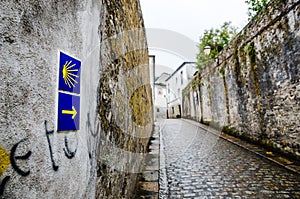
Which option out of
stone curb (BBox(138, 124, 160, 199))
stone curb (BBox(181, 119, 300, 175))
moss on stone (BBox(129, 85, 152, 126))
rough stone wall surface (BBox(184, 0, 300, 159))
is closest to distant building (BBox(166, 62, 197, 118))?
rough stone wall surface (BBox(184, 0, 300, 159))

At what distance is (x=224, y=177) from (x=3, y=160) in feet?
12.8

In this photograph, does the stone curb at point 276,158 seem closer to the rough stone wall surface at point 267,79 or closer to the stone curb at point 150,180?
the rough stone wall surface at point 267,79

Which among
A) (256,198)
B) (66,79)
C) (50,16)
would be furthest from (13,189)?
(256,198)

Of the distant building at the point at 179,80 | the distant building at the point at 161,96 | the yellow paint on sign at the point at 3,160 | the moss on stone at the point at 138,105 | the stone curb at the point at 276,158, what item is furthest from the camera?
the distant building at the point at 161,96

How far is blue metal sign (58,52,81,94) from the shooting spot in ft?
3.55

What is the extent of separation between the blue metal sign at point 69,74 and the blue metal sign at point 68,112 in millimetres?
47

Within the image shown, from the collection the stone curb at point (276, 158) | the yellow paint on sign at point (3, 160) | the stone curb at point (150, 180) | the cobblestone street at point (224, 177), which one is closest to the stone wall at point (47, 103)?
the yellow paint on sign at point (3, 160)

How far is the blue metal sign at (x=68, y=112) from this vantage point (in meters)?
1.06

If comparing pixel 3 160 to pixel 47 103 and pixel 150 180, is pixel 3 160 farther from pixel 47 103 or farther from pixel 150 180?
pixel 150 180

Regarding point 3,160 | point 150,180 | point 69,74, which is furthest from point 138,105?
point 3,160

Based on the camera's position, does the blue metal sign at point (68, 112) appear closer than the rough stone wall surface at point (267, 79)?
Yes

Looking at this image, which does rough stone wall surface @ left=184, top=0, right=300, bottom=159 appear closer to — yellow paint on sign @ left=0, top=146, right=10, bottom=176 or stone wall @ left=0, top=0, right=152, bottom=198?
stone wall @ left=0, top=0, right=152, bottom=198

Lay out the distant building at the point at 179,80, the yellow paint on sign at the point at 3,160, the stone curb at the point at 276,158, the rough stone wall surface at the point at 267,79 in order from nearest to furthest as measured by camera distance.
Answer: the yellow paint on sign at the point at 3,160 < the stone curb at the point at 276,158 < the rough stone wall surface at the point at 267,79 < the distant building at the point at 179,80

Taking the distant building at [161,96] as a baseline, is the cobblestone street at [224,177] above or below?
below
